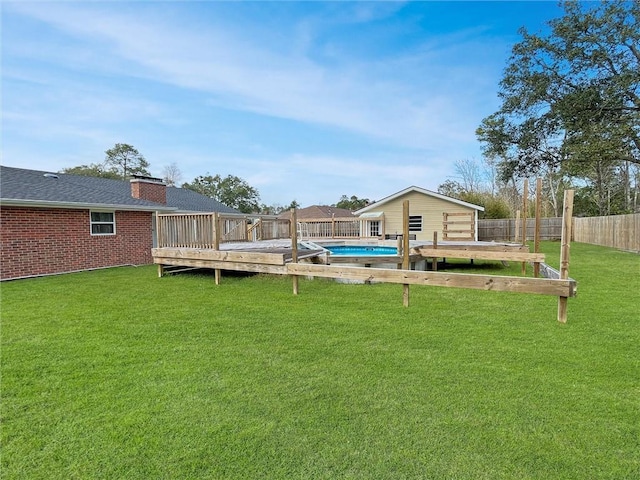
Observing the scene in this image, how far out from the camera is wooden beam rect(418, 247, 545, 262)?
332 inches

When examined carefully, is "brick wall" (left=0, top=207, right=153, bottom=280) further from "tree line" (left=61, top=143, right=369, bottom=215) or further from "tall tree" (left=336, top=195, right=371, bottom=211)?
"tall tree" (left=336, top=195, right=371, bottom=211)

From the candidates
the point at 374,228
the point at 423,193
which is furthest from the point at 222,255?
the point at 423,193

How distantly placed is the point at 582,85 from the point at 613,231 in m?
6.78

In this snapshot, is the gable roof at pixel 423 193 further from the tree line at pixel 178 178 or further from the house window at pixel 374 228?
the tree line at pixel 178 178

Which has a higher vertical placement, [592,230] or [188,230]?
[188,230]

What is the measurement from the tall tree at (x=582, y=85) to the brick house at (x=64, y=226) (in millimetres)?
16073

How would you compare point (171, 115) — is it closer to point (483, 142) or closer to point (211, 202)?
point (211, 202)

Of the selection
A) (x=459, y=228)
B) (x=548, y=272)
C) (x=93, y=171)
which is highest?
(x=93, y=171)

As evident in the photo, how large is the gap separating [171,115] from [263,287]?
1148 centimetres

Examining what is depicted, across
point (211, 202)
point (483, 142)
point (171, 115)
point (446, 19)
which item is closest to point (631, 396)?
point (446, 19)

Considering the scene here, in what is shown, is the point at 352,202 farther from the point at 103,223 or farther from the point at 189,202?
the point at 103,223

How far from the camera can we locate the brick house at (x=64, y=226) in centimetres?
952

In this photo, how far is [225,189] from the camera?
132 ft

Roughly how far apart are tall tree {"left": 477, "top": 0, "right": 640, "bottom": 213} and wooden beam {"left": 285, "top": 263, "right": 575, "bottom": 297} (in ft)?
36.2
